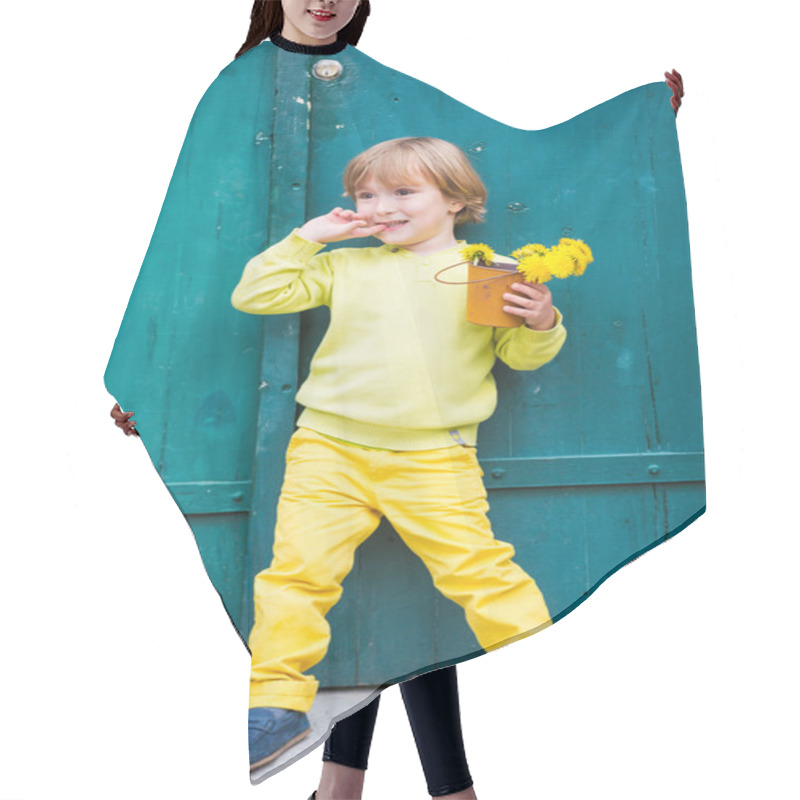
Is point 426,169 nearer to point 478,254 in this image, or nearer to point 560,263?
point 478,254

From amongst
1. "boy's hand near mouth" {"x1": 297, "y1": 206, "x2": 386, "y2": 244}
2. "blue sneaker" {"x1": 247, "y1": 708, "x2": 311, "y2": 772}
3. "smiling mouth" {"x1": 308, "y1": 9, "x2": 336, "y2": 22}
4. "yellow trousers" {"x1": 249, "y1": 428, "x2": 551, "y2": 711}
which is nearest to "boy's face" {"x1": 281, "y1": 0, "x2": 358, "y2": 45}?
"smiling mouth" {"x1": 308, "y1": 9, "x2": 336, "y2": 22}

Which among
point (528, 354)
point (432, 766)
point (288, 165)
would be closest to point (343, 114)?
point (288, 165)

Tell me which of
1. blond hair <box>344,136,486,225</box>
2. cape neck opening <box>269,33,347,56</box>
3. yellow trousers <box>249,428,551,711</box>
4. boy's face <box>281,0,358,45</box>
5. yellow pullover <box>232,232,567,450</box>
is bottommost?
yellow trousers <box>249,428,551,711</box>

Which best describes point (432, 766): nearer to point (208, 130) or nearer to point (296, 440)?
point (296, 440)

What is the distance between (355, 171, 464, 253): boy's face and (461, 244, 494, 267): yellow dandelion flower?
0.12ft

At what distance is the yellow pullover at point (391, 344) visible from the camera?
7.36 ft

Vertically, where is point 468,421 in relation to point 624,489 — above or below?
above

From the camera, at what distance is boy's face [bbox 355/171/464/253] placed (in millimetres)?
2307

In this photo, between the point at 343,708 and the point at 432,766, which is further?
the point at 432,766

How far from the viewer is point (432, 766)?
2.46 metres

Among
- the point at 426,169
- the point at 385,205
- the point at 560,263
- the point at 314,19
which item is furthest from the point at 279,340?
the point at 314,19

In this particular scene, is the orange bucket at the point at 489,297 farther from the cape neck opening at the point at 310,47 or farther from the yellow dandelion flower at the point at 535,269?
the cape neck opening at the point at 310,47

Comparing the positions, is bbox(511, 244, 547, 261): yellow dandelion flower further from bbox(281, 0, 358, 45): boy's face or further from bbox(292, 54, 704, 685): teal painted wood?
bbox(281, 0, 358, 45): boy's face

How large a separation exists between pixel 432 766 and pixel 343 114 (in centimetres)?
127
